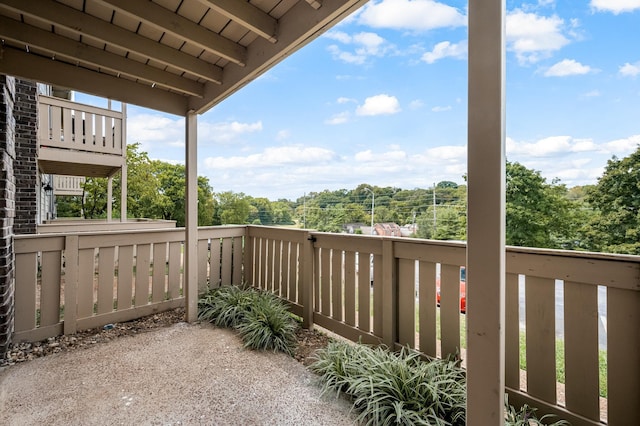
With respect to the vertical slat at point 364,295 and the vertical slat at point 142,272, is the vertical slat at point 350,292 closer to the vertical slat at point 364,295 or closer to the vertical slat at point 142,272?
the vertical slat at point 364,295

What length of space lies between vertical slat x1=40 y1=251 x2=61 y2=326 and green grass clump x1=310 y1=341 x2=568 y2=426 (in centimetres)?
269

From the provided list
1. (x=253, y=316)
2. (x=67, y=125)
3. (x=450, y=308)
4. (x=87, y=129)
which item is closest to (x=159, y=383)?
(x=253, y=316)

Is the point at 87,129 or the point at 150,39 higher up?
the point at 87,129

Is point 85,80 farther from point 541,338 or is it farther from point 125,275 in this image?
point 541,338

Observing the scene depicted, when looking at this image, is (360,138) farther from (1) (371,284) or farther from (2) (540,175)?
(1) (371,284)

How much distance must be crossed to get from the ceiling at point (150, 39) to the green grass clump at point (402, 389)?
224 centimetres

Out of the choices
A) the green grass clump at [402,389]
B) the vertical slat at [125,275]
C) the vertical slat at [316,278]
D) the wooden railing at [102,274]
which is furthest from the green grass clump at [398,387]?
the vertical slat at [125,275]

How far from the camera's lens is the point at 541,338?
1.71m

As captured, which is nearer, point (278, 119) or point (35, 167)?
point (35, 167)

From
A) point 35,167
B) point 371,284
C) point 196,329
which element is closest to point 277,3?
point 371,284

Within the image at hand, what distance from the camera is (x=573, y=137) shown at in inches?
373

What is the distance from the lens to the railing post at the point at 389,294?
2.38 m

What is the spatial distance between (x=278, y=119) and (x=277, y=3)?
21.6 metres

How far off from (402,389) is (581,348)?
1.01 meters
